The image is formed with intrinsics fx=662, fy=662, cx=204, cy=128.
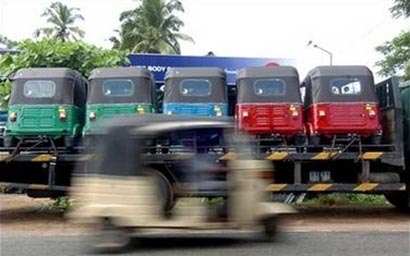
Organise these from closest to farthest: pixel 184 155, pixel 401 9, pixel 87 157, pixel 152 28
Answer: pixel 184 155
pixel 87 157
pixel 401 9
pixel 152 28

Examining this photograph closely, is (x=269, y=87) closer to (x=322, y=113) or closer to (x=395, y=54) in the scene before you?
(x=322, y=113)

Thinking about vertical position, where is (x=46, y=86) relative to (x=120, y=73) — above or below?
below

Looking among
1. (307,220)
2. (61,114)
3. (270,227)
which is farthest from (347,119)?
(61,114)

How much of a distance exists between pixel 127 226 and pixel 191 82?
5.53m

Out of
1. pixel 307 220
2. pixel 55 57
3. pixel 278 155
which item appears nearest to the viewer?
pixel 278 155

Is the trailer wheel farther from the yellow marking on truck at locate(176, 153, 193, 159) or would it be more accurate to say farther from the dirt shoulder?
the yellow marking on truck at locate(176, 153, 193, 159)

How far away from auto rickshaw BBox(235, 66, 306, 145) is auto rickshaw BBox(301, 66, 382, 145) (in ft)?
1.09

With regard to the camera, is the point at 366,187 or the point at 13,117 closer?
the point at 366,187

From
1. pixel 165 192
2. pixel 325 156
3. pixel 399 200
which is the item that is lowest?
pixel 399 200

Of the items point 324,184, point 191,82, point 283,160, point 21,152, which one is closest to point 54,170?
point 21,152

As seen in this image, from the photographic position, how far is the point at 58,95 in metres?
12.9

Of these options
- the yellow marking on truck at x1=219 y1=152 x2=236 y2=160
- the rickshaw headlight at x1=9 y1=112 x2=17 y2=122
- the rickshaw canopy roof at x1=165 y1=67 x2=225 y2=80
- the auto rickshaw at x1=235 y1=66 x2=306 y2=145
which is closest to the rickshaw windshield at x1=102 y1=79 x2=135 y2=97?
the rickshaw canopy roof at x1=165 y1=67 x2=225 y2=80

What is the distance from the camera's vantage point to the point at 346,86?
12.8m

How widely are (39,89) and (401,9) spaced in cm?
2363
